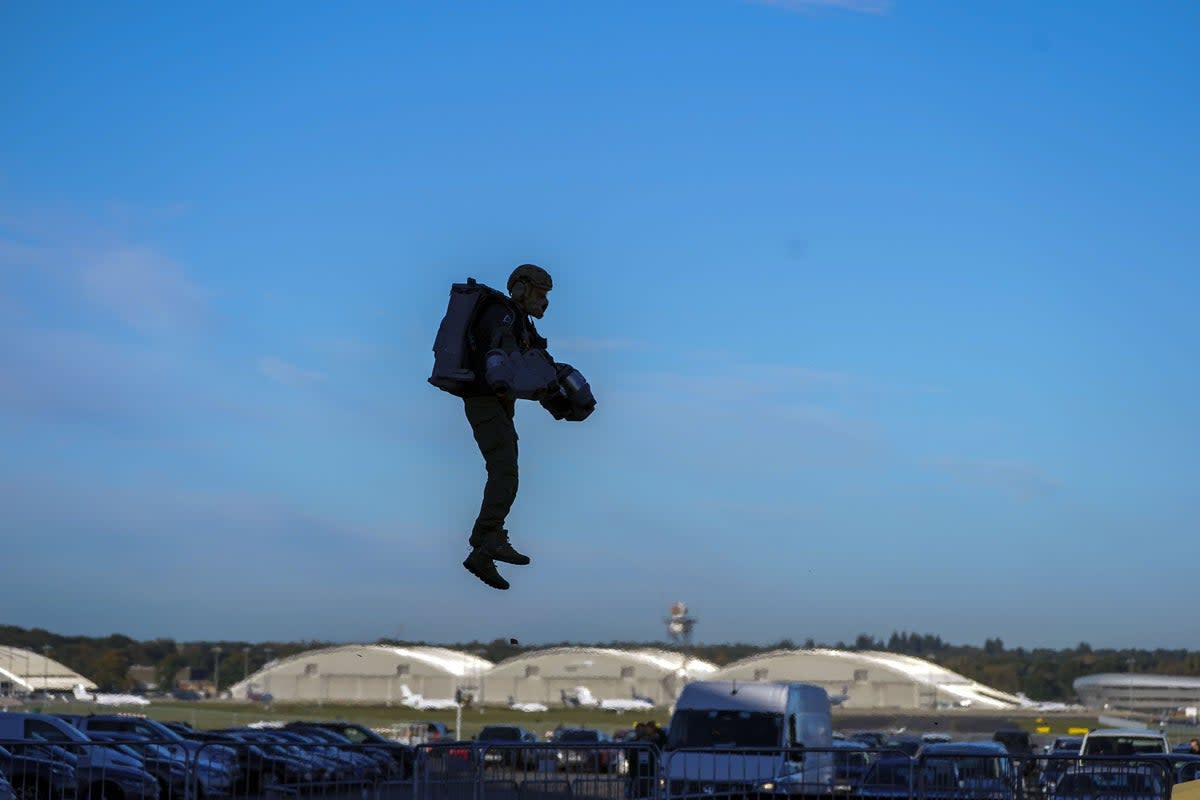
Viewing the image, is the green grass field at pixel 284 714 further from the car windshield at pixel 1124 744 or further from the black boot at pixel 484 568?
the black boot at pixel 484 568

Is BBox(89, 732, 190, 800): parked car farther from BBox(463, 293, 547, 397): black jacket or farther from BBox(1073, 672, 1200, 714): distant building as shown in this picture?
BBox(1073, 672, 1200, 714): distant building

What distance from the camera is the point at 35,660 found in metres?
49.7

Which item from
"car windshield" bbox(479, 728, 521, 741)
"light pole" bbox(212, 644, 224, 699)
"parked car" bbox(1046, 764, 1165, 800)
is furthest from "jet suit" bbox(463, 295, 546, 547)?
"light pole" bbox(212, 644, 224, 699)

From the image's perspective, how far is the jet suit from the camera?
6.52 metres

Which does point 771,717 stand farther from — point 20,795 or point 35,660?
point 35,660

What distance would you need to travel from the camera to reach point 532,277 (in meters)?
6.79

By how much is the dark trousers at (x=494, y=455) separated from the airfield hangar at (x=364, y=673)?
2608cm

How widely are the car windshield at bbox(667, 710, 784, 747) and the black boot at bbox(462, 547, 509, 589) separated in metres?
22.9

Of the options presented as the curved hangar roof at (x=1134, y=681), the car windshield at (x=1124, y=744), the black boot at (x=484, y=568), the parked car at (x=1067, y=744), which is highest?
the black boot at (x=484, y=568)

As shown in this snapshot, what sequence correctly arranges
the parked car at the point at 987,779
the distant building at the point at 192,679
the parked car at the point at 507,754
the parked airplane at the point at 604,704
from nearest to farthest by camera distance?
1. the parked car at the point at 507,754
2. the parked car at the point at 987,779
3. the distant building at the point at 192,679
4. the parked airplane at the point at 604,704

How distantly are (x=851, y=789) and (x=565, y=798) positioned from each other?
423 cm

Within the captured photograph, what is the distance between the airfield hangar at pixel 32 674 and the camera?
47.8 m

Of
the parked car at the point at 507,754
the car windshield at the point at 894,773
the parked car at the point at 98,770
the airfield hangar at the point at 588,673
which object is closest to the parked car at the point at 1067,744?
the airfield hangar at the point at 588,673

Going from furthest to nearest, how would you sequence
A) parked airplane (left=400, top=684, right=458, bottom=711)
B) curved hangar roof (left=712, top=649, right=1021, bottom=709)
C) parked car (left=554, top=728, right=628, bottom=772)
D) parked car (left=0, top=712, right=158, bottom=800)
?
parked airplane (left=400, top=684, right=458, bottom=711), curved hangar roof (left=712, top=649, right=1021, bottom=709), parked car (left=0, top=712, right=158, bottom=800), parked car (left=554, top=728, right=628, bottom=772)
